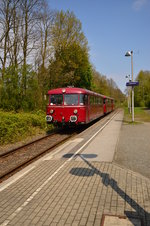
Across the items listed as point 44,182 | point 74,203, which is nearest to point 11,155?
point 44,182

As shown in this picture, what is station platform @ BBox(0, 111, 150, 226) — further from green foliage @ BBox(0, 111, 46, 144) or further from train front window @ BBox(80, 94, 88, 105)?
train front window @ BBox(80, 94, 88, 105)

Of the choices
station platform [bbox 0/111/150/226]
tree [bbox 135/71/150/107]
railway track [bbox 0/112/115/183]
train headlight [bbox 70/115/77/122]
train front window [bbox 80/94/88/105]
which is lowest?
railway track [bbox 0/112/115/183]

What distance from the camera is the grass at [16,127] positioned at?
1208 centimetres

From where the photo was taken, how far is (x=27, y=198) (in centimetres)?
472

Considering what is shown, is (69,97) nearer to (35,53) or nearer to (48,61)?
(35,53)

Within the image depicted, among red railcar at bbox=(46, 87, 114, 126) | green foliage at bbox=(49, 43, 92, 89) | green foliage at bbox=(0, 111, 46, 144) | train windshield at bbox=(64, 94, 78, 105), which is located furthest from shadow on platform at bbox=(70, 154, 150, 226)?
green foliage at bbox=(49, 43, 92, 89)

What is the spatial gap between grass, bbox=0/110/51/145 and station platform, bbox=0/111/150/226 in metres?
5.26

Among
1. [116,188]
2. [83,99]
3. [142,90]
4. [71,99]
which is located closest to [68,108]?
[71,99]

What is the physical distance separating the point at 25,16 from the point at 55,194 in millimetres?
22071

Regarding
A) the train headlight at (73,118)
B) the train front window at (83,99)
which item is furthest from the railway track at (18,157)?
the train front window at (83,99)

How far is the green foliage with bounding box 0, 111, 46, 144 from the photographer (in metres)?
12.1

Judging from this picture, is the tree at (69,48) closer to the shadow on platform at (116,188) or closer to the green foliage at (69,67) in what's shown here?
the green foliage at (69,67)

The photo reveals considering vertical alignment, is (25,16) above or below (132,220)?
above

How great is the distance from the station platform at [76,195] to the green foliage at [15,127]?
17.2 ft
